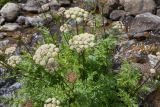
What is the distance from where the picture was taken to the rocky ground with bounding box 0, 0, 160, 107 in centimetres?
954

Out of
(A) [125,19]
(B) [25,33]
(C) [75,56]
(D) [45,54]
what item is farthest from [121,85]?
(B) [25,33]

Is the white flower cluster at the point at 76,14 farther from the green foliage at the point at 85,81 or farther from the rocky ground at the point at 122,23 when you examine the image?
the rocky ground at the point at 122,23

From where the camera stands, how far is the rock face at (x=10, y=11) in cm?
1329

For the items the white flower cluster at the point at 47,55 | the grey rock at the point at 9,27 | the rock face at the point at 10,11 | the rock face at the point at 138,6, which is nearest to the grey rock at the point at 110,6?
the rock face at the point at 138,6

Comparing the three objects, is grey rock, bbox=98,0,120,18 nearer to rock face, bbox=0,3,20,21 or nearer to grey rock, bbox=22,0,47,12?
grey rock, bbox=22,0,47,12

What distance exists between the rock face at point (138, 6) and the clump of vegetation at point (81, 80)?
Answer: 3840 millimetres

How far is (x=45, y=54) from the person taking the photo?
6055 mm

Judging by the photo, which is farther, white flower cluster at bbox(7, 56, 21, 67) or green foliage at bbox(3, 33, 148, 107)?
white flower cluster at bbox(7, 56, 21, 67)

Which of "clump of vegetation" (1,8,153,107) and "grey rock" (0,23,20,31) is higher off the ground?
"clump of vegetation" (1,8,153,107)

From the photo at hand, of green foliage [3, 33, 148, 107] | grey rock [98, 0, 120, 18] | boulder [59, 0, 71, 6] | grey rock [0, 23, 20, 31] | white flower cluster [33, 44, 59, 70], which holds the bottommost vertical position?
grey rock [0, 23, 20, 31]

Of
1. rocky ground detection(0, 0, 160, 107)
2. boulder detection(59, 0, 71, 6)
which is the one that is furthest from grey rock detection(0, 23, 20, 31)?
boulder detection(59, 0, 71, 6)

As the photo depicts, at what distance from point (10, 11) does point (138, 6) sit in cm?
411

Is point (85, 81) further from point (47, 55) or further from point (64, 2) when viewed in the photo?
point (64, 2)

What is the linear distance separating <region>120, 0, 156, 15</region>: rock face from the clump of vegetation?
3.84 metres
